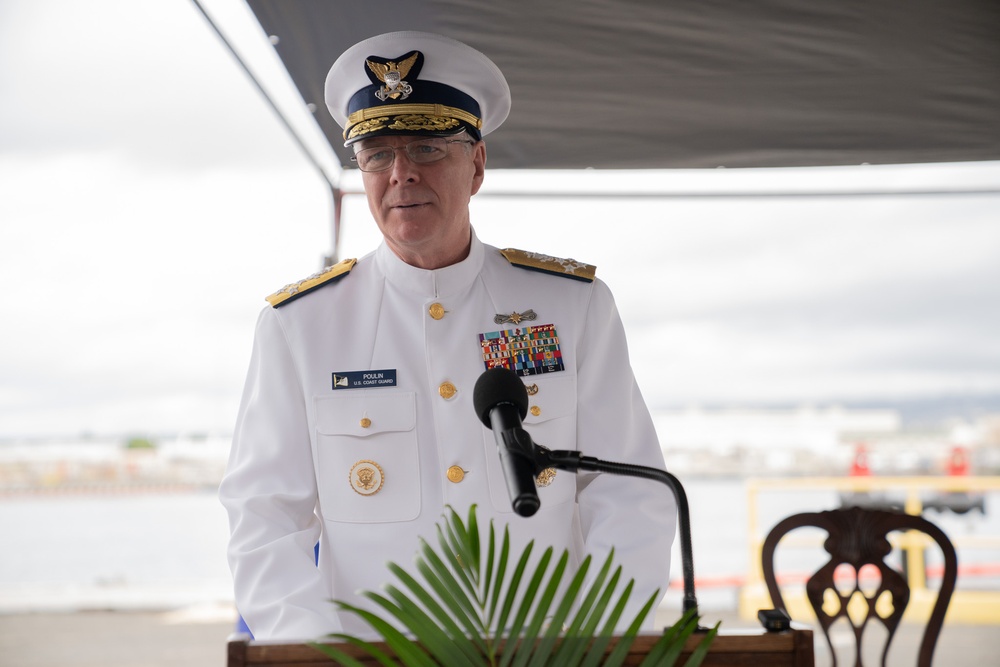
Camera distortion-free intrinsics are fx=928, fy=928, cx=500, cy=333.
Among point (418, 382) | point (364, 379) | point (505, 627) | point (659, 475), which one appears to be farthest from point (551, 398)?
point (505, 627)

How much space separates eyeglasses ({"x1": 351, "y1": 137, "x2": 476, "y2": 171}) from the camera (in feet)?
5.62

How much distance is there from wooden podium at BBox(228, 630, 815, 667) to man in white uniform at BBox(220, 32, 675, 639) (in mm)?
625

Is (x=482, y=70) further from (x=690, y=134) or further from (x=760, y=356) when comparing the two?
(x=760, y=356)

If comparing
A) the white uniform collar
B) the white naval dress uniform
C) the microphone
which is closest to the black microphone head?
the microphone

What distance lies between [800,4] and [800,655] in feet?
5.59

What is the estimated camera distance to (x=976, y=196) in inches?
137

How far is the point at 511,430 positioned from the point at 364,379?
0.93 meters

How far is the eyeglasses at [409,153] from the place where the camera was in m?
1.71

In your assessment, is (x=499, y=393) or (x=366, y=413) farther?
(x=366, y=413)

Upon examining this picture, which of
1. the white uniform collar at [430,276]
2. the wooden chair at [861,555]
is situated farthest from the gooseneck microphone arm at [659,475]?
the wooden chair at [861,555]

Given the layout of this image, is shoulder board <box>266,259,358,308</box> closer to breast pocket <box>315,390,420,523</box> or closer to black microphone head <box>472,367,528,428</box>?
breast pocket <box>315,390,420,523</box>

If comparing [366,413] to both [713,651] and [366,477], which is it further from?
[713,651]

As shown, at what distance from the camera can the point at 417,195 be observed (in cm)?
171

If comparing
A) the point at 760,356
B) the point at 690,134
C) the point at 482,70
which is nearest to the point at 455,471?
the point at 482,70
